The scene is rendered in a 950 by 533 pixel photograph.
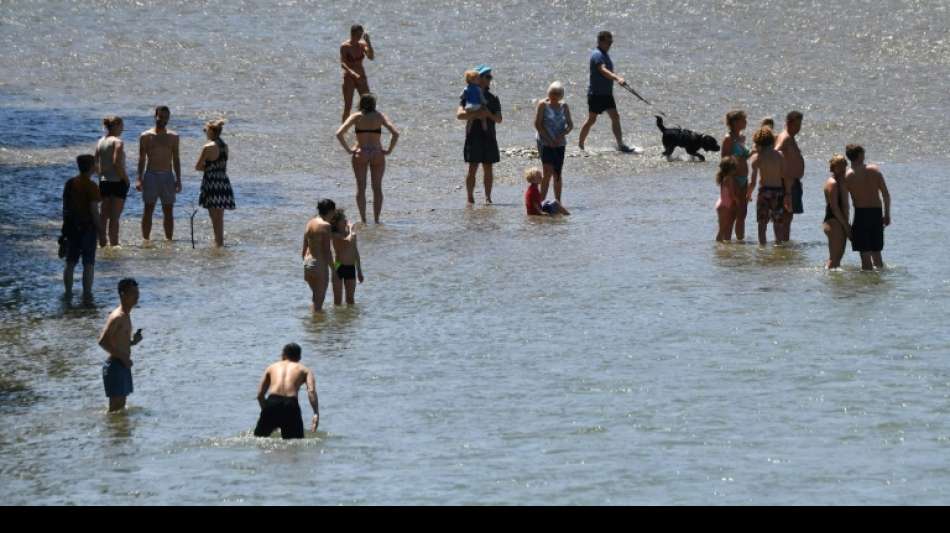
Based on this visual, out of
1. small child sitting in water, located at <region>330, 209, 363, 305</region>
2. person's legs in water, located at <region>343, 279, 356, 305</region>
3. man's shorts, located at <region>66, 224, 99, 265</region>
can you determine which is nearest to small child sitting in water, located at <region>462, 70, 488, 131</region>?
small child sitting in water, located at <region>330, 209, 363, 305</region>

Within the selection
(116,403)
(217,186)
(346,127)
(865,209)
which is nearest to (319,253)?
(116,403)

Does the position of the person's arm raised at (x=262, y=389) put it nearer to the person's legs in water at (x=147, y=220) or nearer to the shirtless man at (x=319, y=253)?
the shirtless man at (x=319, y=253)

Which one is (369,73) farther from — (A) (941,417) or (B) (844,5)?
(A) (941,417)

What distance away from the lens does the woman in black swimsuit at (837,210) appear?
17828 millimetres

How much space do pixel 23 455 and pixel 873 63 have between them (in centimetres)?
2437

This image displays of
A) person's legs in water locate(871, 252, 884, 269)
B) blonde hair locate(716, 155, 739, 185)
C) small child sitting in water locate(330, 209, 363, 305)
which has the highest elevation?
blonde hair locate(716, 155, 739, 185)

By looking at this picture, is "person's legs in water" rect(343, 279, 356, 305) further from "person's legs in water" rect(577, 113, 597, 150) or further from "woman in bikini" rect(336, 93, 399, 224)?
"person's legs in water" rect(577, 113, 597, 150)

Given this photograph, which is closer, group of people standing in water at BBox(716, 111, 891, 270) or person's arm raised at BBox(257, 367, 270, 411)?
person's arm raised at BBox(257, 367, 270, 411)

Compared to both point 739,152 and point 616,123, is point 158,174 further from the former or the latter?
point 616,123

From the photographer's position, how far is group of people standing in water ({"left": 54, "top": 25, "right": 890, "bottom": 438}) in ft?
53.7

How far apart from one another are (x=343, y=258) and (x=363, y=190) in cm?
487

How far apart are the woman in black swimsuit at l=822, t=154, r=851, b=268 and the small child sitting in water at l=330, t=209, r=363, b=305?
4665mm

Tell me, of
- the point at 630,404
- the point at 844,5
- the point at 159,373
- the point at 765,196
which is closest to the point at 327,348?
the point at 159,373

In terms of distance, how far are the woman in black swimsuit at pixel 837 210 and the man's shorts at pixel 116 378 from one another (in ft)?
25.3
